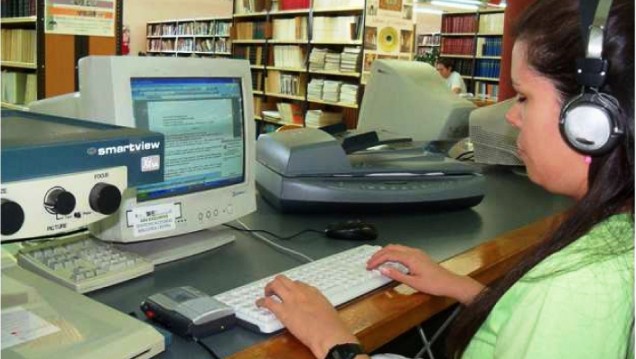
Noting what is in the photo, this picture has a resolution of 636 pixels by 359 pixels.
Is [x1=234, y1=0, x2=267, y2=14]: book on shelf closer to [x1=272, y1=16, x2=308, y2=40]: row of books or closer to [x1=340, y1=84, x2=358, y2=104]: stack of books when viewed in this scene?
[x1=272, y1=16, x2=308, y2=40]: row of books

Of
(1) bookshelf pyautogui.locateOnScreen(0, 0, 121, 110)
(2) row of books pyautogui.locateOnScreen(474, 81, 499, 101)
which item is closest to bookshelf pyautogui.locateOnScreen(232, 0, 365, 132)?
(1) bookshelf pyautogui.locateOnScreen(0, 0, 121, 110)

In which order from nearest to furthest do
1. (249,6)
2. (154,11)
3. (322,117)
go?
(322,117) → (249,6) → (154,11)

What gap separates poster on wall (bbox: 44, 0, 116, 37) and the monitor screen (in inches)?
109

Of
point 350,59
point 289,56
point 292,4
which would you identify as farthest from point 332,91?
point 292,4

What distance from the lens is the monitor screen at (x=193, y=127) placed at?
1.14 metres

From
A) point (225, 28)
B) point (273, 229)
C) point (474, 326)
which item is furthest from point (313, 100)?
point (474, 326)

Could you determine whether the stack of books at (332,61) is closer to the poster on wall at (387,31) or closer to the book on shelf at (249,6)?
the poster on wall at (387,31)

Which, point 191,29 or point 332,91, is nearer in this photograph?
point 332,91

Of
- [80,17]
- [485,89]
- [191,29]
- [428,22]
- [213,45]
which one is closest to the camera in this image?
[80,17]

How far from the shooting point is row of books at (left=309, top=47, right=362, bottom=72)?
556 cm

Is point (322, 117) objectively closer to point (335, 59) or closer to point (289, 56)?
point (335, 59)

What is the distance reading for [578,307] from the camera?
71 centimetres

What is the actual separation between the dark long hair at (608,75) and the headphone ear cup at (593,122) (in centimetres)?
1

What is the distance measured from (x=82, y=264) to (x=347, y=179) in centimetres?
69
